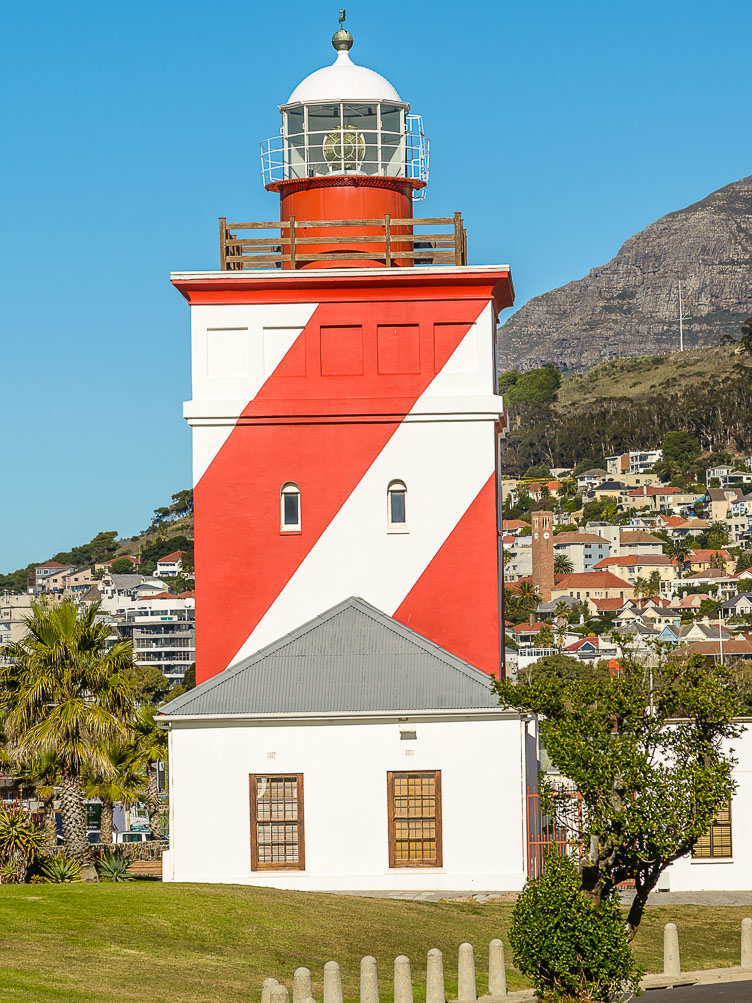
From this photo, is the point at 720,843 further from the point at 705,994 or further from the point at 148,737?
the point at 148,737

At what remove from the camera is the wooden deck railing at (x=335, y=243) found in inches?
1168

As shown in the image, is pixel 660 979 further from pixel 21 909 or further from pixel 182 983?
pixel 21 909

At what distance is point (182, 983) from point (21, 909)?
3.68m

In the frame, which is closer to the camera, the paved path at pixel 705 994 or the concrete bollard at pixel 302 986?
the concrete bollard at pixel 302 986

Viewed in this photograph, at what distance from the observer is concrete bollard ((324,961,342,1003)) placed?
15.2m

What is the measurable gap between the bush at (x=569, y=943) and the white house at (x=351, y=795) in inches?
352

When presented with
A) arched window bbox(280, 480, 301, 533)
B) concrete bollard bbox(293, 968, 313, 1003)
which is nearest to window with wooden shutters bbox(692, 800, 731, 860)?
arched window bbox(280, 480, 301, 533)

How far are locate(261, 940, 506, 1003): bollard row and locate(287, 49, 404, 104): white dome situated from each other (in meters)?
18.4

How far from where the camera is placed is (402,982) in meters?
15.8

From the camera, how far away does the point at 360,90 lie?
31.0m

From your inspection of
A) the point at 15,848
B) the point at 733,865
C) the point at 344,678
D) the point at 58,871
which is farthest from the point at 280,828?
the point at 733,865

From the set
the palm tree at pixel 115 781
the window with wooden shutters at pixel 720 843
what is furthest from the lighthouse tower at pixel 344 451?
the window with wooden shutters at pixel 720 843

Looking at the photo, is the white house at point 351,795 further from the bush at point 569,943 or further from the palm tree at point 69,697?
the bush at point 569,943

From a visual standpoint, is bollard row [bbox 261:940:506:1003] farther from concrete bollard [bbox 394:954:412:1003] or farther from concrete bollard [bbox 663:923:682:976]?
concrete bollard [bbox 663:923:682:976]
